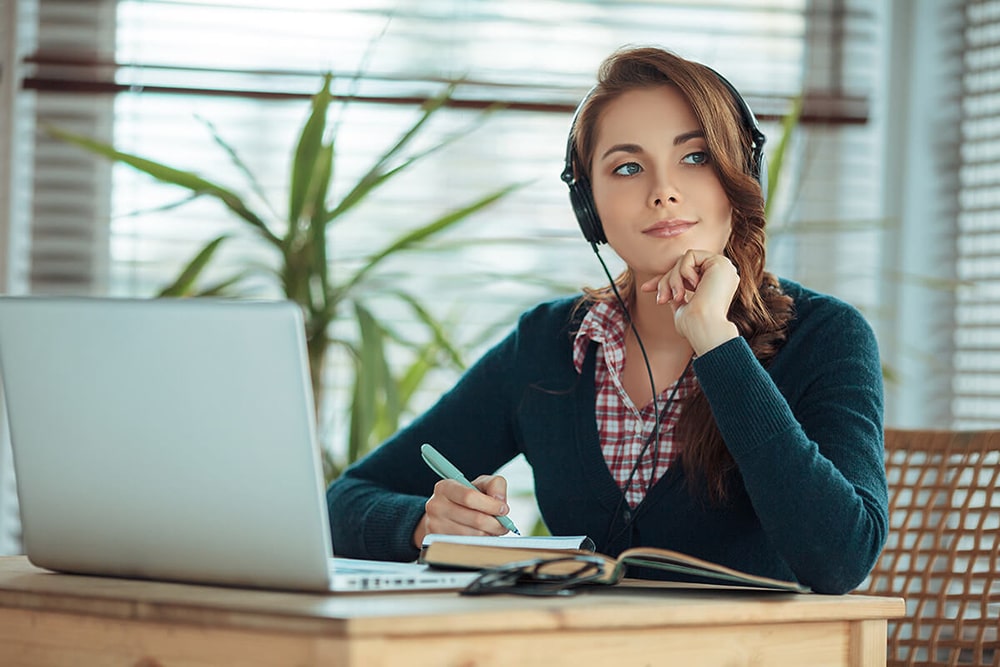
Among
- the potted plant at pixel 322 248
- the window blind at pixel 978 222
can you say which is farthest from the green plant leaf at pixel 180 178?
the window blind at pixel 978 222

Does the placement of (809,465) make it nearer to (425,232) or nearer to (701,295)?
(701,295)

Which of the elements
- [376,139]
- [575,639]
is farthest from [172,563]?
[376,139]

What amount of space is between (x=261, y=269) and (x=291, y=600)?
147 cm

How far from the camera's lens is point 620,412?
61.0 inches

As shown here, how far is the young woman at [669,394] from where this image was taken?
1.19m

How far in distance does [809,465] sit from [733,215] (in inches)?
18.8

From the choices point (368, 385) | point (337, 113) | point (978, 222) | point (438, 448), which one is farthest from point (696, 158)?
point (978, 222)

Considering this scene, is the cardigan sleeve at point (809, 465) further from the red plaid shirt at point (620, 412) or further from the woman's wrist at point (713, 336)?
the red plaid shirt at point (620, 412)

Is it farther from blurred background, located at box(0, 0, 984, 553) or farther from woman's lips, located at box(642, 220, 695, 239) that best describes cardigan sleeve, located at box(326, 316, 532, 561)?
blurred background, located at box(0, 0, 984, 553)

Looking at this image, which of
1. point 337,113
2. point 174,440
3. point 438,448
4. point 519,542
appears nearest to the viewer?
point 174,440

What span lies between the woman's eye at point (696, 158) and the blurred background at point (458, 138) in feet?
3.54

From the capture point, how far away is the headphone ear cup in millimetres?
1586

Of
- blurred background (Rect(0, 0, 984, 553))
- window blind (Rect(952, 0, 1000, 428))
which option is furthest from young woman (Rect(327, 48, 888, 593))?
window blind (Rect(952, 0, 1000, 428))

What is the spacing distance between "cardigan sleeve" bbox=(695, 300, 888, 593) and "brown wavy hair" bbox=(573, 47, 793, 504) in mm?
131
